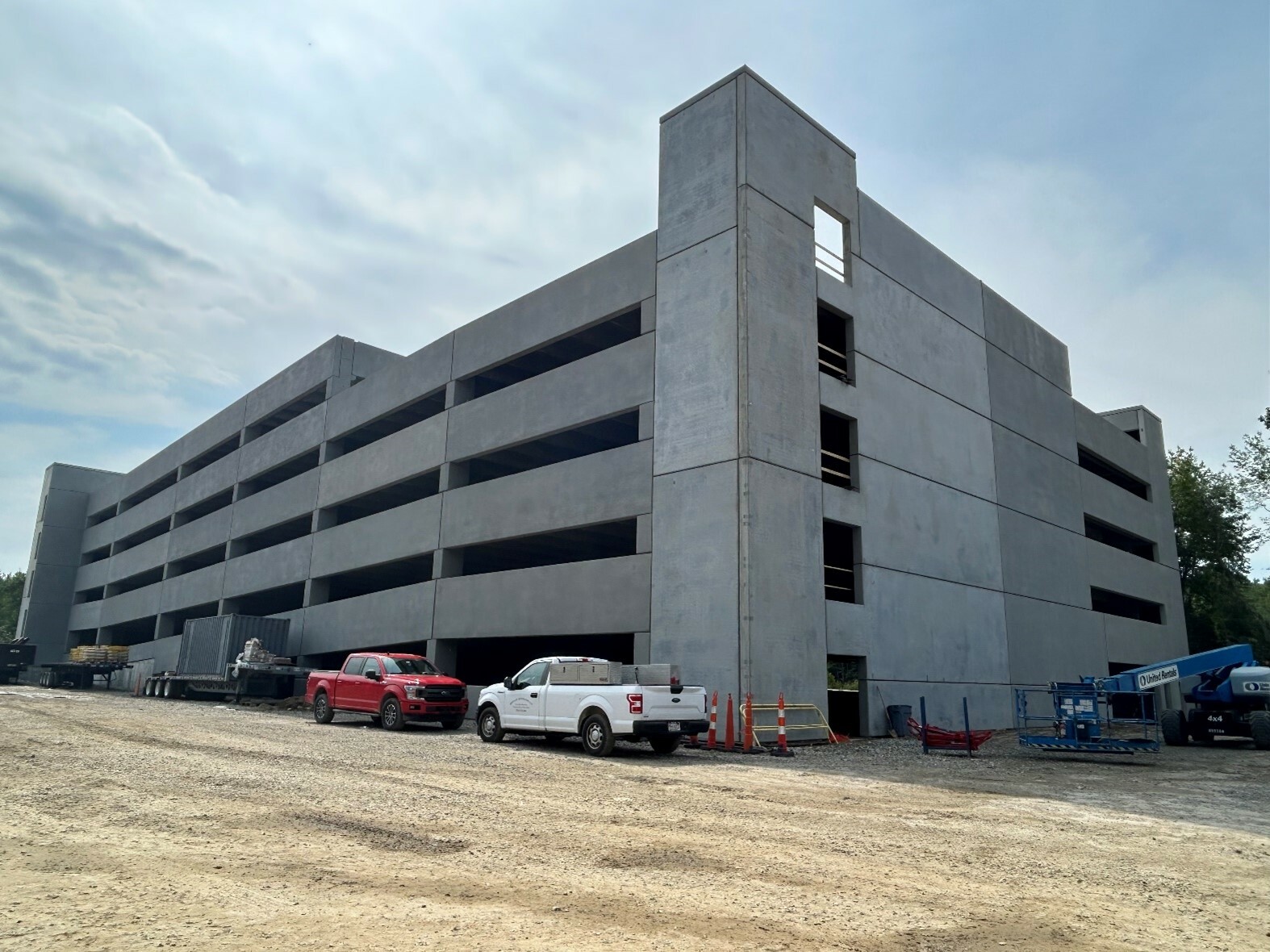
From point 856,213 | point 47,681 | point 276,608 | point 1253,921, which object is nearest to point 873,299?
point 856,213

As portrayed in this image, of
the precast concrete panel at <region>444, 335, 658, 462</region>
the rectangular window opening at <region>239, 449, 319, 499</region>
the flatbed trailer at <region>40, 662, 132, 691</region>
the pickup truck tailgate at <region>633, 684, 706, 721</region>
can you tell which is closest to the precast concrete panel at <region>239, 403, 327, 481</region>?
the rectangular window opening at <region>239, 449, 319, 499</region>

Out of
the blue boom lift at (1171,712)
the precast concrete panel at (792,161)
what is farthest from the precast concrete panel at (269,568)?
the blue boom lift at (1171,712)

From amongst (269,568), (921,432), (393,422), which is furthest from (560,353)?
(269,568)

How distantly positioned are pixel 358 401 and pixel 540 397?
14090mm

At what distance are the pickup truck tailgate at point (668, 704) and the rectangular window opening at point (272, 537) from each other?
30.8m

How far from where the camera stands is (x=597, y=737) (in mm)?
A: 16578

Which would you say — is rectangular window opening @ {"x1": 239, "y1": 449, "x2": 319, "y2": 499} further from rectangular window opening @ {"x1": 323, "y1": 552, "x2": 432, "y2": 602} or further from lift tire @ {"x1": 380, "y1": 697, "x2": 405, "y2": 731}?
lift tire @ {"x1": 380, "y1": 697, "x2": 405, "y2": 731}

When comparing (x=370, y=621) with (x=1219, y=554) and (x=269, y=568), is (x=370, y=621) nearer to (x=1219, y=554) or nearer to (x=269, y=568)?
(x=269, y=568)

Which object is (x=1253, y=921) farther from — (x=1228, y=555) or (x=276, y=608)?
(x=1228, y=555)

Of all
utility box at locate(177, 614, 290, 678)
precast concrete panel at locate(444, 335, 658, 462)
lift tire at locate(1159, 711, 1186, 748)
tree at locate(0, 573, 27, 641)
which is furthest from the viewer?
tree at locate(0, 573, 27, 641)

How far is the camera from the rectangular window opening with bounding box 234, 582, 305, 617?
46.4 m

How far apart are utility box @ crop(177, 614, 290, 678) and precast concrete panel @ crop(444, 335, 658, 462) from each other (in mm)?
12740

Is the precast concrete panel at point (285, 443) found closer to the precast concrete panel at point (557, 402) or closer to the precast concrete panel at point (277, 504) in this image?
the precast concrete panel at point (277, 504)

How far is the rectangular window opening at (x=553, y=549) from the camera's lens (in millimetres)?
30152
